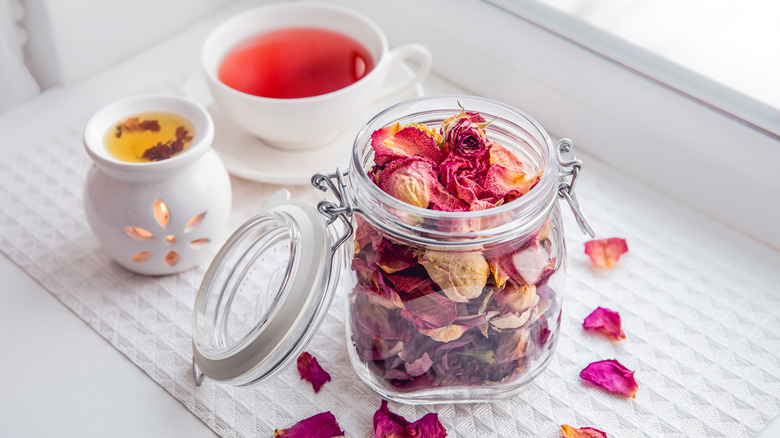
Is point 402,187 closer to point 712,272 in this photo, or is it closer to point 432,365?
point 432,365

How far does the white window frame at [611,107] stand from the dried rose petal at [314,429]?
0.39 m

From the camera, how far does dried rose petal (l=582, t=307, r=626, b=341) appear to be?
22.1 inches

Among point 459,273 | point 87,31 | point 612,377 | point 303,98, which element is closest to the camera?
point 459,273

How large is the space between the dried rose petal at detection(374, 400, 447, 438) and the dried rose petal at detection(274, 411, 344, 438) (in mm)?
28

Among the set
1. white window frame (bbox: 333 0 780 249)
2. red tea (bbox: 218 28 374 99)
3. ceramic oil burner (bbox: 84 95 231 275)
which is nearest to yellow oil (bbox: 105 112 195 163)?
ceramic oil burner (bbox: 84 95 231 275)

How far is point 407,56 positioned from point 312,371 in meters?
0.33

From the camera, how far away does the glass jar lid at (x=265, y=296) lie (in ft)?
1.45

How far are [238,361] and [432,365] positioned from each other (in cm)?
13

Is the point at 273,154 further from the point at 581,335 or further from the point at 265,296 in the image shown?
the point at 581,335

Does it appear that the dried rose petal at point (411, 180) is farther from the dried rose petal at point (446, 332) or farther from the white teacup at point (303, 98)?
the white teacup at point (303, 98)

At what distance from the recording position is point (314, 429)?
0.49 m

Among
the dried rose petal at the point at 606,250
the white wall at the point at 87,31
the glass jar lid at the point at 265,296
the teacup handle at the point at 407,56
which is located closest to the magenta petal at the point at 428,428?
the glass jar lid at the point at 265,296

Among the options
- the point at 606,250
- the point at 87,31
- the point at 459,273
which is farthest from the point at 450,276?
the point at 87,31

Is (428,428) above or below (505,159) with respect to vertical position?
below
